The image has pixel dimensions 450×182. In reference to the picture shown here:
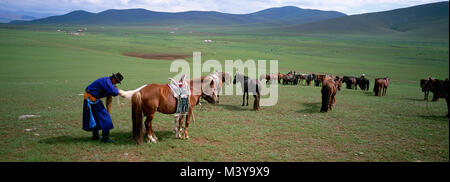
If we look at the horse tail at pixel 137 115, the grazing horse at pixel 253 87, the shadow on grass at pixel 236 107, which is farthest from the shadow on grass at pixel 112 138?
the grazing horse at pixel 253 87

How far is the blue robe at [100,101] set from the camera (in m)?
5.96

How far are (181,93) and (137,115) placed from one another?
1.26 m

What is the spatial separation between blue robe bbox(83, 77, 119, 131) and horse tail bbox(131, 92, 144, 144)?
1.50 feet

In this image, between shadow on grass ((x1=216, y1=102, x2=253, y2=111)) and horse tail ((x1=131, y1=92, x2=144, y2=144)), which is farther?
shadow on grass ((x1=216, y1=102, x2=253, y2=111))

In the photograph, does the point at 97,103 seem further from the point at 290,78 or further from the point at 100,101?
the point at 290,78

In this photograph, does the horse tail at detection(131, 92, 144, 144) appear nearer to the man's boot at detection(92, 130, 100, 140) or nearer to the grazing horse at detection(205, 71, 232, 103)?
the man's boot at detection(92, 130, 100, 140)

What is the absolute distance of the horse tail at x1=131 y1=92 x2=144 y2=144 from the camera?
604 cm

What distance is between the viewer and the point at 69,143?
20.7 ft

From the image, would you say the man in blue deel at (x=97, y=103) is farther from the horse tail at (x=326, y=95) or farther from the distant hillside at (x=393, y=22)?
the distant hillside at (x=393, y=22)

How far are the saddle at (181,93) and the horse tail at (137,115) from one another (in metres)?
0.94

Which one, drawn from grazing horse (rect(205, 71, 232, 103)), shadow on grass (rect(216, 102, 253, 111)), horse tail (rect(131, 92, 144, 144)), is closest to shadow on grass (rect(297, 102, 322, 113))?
shadow on grass (rect(216, 102, 253, 111))

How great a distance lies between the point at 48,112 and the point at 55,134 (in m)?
3.34
